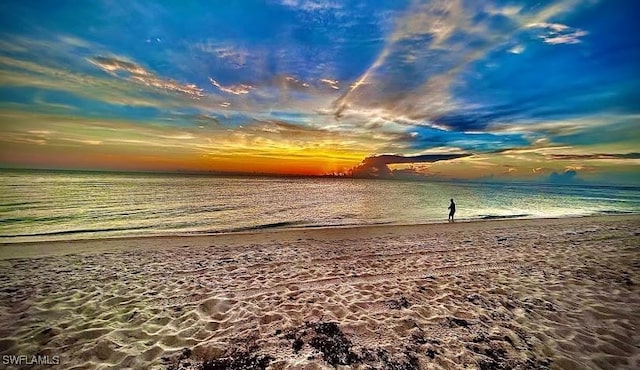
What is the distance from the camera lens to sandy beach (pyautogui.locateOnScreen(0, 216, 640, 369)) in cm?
502

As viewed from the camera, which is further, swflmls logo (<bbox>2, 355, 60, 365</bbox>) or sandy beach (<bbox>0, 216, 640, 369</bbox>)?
sandy beach (<bbox>0, 216, 640, 369</bbox>)

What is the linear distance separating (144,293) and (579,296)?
12.4 metres

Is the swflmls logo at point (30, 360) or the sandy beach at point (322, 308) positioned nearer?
the swflmls logo at point (30, 360)

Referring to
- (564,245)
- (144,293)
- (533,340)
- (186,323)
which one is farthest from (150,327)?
(564,245)

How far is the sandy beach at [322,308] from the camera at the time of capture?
5.02m

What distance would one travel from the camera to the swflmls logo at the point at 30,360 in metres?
4.80

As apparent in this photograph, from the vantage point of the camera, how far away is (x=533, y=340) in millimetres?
5492

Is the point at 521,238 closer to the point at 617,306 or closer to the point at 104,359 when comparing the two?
the point at 617,306

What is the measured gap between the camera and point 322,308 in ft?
22.5

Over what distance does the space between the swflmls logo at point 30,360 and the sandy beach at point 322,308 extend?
0.10 ft

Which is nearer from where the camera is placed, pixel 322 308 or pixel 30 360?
pixel 30 360

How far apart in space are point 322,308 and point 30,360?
5686 mm

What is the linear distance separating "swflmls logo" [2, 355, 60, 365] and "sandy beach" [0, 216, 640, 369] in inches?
1.2

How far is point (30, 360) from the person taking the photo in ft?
16.0
